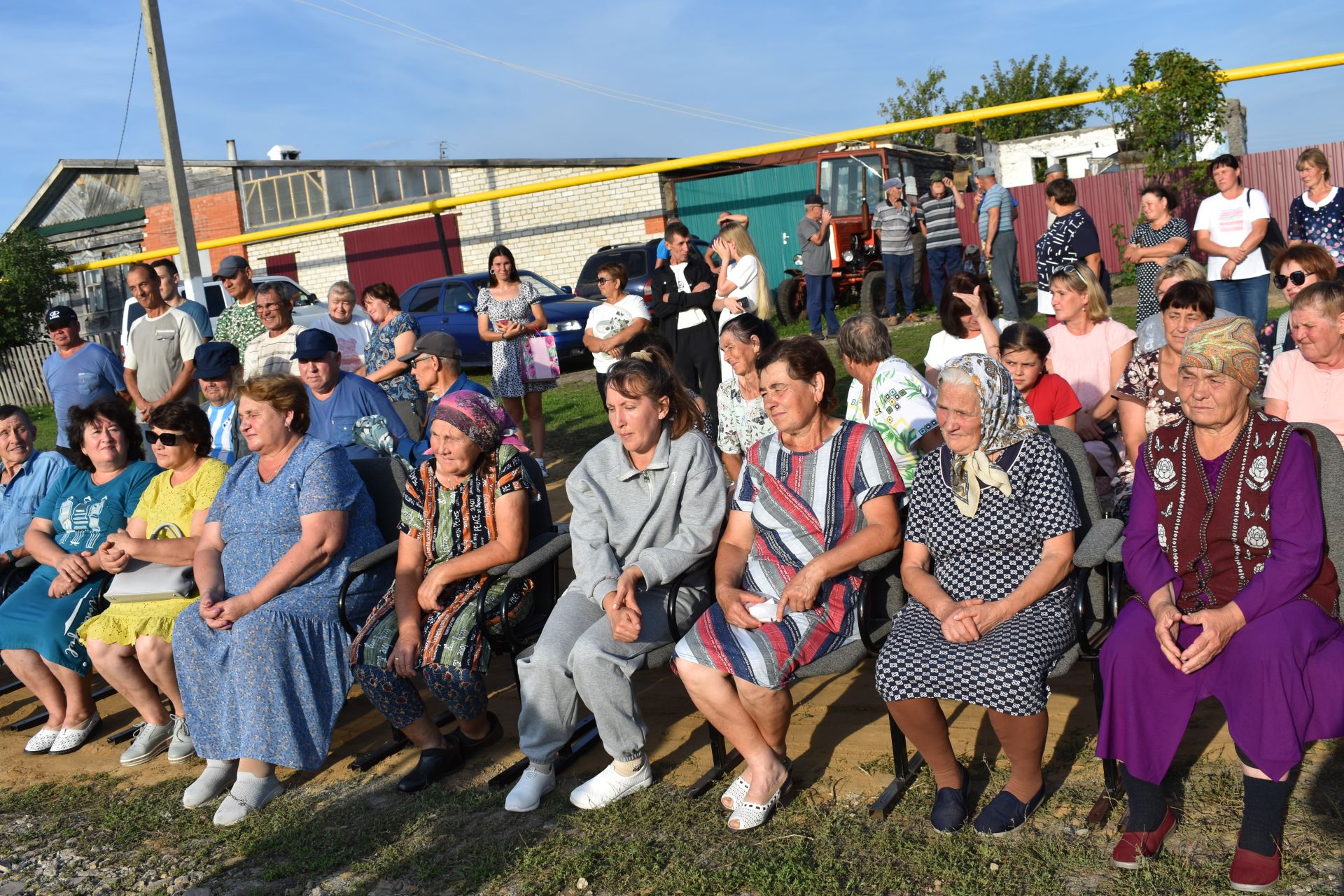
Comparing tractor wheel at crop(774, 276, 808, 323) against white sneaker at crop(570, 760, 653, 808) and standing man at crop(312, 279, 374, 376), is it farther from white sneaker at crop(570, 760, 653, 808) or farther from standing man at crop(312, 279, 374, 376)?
white sneaker at crop(570, 760, 653, 808)

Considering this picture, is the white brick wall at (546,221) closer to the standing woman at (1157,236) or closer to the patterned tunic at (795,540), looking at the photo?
the standing woman at (1157,236)

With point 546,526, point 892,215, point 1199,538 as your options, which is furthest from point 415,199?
point 1199,538

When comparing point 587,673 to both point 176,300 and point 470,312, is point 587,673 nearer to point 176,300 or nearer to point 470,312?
point 176,300

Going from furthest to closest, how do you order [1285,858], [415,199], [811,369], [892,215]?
1. [415,199]
2. [892,215]
3. [811,369]
4. [1285,858]

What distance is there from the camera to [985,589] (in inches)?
142

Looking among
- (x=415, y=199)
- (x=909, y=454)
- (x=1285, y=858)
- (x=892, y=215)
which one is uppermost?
(x=415, y=199)

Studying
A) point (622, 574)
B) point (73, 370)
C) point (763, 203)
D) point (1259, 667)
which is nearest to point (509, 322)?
point (73, 370)

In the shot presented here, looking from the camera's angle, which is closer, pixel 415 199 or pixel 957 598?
pixel 957 598

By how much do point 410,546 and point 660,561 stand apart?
1.09 meters

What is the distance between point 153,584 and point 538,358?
4.35 meters

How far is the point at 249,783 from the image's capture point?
4.25 meters

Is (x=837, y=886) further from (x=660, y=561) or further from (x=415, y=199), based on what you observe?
(x=415, y=199)

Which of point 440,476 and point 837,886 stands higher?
point 440,476

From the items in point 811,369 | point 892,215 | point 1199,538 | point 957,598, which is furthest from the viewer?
point 892,215
